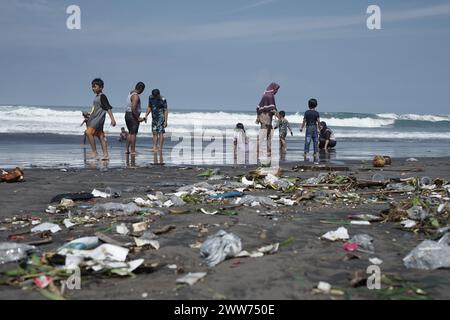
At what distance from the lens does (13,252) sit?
13.5ft

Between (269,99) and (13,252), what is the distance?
1136 cm

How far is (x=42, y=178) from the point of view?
9.48m

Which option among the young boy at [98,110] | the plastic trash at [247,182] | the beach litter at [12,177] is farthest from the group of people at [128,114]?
the plastic trash at [247,182]

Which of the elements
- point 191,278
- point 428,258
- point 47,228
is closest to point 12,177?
point 47,228

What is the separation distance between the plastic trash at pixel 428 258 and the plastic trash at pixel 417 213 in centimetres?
120

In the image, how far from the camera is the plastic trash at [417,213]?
5.17 meters

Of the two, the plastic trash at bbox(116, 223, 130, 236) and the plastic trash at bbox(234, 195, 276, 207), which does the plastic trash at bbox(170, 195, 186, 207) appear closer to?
the plastic trash at bbox(234, 195, 276, 207)

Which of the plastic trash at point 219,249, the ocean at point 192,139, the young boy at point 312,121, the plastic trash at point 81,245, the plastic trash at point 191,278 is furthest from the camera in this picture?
the young boy at point 312,121

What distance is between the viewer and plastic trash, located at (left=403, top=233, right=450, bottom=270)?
150 inches

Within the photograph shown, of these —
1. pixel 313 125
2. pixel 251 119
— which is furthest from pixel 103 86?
pixel 251 119

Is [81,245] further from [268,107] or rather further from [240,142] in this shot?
[240,142]

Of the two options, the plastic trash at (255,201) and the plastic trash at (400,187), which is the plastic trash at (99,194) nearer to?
the plastic trash at (255,201)

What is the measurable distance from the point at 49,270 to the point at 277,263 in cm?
152

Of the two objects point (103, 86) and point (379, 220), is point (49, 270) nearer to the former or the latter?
point (379, 220)
